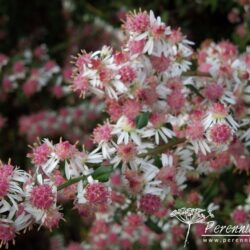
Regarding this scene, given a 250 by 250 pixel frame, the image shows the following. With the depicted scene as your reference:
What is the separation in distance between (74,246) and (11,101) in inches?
47.4

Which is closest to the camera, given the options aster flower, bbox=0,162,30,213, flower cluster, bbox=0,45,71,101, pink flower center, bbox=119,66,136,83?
aster flower, bbox=0,162,30,213

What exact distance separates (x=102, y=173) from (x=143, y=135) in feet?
0.85

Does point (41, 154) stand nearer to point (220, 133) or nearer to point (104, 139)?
point (104, 139)

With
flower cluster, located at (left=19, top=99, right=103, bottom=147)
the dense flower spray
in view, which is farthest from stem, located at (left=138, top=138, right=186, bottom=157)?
flower cluster, located at (left=19, top=99, right=103, bottom=147)

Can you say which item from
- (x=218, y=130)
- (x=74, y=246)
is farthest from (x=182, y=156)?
(x=74, y=246)

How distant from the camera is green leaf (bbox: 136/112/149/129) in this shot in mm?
1752

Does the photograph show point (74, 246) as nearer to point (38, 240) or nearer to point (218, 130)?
point (38, 240)

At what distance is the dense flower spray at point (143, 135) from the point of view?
1519 mm

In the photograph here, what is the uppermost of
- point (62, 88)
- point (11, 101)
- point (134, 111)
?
point (134, 111)

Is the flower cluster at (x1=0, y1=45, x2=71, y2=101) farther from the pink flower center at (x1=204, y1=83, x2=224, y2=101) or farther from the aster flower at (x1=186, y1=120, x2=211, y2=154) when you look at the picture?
the aster flower at (x1=186, y1=120, x2=211, y2=154)

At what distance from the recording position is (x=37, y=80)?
125 inches

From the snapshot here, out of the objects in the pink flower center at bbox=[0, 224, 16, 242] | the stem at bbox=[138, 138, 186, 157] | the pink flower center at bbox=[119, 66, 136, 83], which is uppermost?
the pink flower center at bbox=[119, 66, 136, 83]

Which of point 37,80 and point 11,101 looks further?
point 11,101

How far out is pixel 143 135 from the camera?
178 cm
